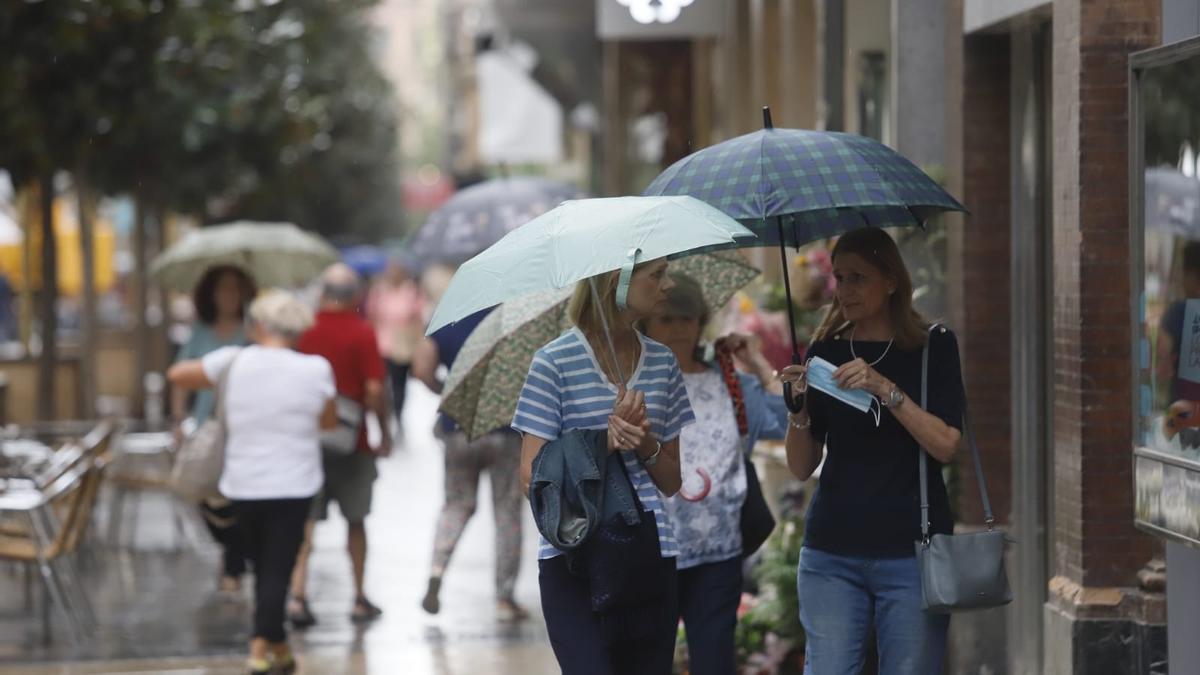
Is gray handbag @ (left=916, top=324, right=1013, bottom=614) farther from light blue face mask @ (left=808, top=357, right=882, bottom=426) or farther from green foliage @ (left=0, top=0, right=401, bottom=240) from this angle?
green foliage @ (left=0, top=0, right=401, bottom=240)

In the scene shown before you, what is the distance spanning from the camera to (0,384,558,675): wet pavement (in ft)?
31.4

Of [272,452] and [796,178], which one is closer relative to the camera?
[796,178]

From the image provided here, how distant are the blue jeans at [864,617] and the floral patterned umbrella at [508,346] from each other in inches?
76.5

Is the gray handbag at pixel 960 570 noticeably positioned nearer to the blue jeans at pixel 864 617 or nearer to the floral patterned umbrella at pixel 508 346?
the blue jeans at pixel 864 617

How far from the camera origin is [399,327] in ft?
71.9

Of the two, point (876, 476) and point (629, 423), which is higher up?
point (629, 423)

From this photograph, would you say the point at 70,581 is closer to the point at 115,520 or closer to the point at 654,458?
the point at 115,520

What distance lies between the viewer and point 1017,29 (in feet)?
26.2

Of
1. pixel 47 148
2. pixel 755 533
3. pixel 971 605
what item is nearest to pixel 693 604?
pixel 755 533

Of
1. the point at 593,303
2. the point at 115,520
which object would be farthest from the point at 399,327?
the point at 593,303

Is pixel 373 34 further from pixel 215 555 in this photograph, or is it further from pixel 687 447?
pixel 687 447

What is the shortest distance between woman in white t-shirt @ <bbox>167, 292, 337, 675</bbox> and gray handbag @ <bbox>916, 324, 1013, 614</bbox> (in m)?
4.10

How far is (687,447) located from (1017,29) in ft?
8.95

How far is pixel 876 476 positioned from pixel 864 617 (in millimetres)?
400
